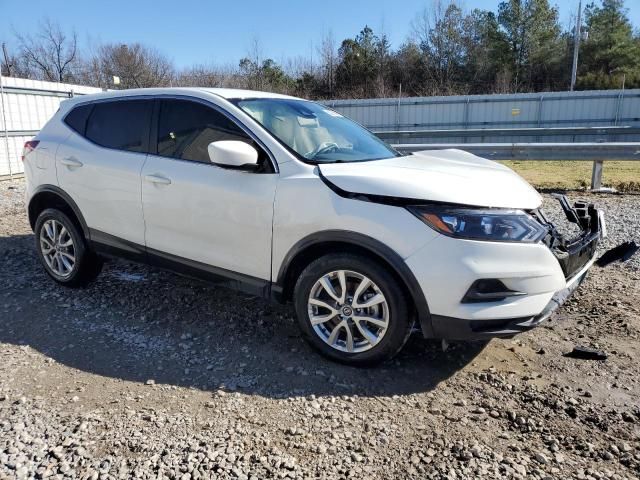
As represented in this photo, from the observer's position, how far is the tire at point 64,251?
466cm

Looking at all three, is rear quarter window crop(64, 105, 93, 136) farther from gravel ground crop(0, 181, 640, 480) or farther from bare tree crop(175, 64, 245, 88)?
bare tree crop(175, 64, 245, 88)

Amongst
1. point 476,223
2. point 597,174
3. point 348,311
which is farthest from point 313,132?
point 597,174

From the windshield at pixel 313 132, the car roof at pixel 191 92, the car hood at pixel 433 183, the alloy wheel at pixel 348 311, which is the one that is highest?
the car roof at pixel 191 92

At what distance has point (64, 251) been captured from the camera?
4777 millimetres

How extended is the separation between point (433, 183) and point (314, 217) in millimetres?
755

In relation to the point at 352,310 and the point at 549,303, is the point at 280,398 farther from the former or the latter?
the point at 549,303

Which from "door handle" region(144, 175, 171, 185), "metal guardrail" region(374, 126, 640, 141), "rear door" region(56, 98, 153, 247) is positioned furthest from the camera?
"metal guardrail" region(374, 126, 640, 141)

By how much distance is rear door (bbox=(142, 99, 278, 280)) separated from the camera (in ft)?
11.5

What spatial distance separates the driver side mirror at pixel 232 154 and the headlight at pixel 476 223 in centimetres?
112

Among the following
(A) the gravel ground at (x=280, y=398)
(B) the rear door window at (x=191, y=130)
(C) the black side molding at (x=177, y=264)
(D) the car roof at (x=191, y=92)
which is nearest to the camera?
(A) the gravel ground at (x=280, y=398)

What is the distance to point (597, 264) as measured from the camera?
208 inches

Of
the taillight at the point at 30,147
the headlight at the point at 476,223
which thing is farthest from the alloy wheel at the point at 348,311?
the taillight at the point at 30,147

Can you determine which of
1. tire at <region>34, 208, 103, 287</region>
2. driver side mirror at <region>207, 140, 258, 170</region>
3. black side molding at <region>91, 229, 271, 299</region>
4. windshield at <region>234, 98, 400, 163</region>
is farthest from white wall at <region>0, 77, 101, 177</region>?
driver side mirror at <region>207, 140, 258, 170</region>

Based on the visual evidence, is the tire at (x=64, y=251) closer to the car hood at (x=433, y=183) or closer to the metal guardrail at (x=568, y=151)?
the car hood at (x=433, y=183)
